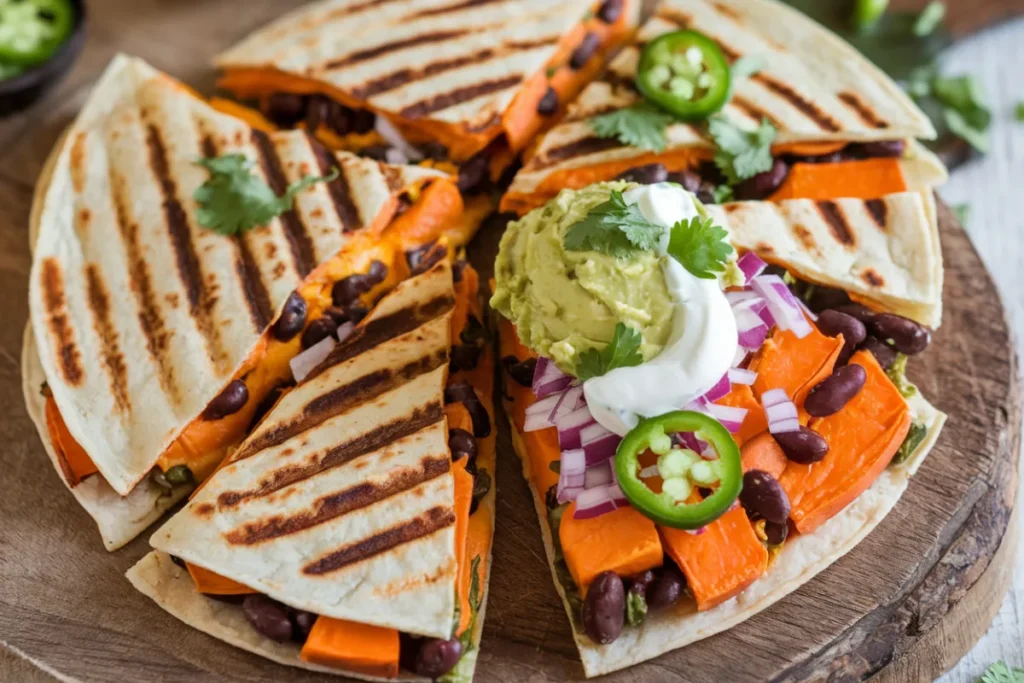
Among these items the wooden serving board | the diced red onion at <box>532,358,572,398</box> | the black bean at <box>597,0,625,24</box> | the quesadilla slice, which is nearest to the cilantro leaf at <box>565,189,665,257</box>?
the quesadilla slice

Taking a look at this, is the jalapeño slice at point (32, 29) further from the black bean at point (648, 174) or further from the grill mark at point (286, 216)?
the black bean at point (648, 174)

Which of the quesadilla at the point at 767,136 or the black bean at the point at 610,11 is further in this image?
the black bean at the point at 610,11

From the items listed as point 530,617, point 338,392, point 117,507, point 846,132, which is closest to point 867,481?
point 530,617

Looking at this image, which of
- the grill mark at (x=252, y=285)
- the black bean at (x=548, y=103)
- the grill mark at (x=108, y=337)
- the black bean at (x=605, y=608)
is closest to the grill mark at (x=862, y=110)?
the black bean at (x=548, y=103)

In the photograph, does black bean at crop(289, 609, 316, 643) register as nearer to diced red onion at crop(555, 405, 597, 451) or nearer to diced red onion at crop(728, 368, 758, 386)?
diced red onion at crop(555, 405, 597, 451)

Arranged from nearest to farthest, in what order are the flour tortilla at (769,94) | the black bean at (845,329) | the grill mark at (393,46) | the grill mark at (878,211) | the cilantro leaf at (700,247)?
the cilantro leaf at (700,247), the black bean at (845,329), the grill mark at (878,211), the flour tortilla at (769,94), the grill mark at (393,46)

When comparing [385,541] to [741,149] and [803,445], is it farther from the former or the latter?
[741,149]
